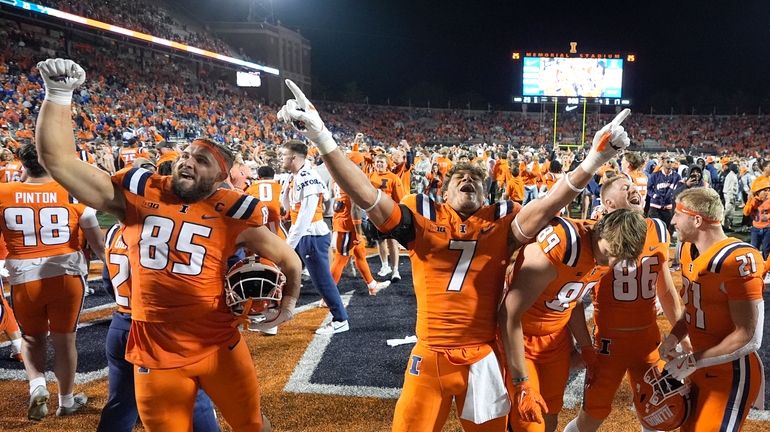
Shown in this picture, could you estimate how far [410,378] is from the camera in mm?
2631

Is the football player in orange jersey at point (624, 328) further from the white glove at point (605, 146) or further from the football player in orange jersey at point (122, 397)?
the football player in orange jersey at point (122, 397)

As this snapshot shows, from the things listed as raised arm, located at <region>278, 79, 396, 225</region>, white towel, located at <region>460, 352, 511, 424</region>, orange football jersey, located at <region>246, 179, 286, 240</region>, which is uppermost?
raised arm, located at <region>278, 79, 396, 225</region>

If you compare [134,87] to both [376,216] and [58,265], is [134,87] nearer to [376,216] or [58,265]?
[58,265]

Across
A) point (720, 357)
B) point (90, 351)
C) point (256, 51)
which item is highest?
point (256, 51)

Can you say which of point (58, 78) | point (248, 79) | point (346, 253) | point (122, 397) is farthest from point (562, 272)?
point (248, 79)

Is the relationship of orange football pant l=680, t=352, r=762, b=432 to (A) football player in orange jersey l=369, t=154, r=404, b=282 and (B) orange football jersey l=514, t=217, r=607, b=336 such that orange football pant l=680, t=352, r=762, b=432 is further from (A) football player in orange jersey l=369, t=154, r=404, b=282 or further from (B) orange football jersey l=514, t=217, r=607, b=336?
(A) football player in orange jersey l=369, t=154, r=404, b=282

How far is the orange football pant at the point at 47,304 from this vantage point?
3.96m

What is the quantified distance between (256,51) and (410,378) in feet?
137

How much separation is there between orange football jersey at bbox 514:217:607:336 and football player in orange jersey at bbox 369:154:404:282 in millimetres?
4681

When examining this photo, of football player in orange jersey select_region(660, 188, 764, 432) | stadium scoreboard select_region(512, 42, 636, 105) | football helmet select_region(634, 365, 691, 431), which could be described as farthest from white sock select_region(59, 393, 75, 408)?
stadium scoreboard select_region(512, 42, 636, 105)

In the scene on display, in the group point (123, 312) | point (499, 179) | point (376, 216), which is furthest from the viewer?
point (499, 179)

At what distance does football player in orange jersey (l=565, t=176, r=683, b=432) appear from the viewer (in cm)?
319

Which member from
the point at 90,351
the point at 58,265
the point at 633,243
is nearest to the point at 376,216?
the point at 633,243

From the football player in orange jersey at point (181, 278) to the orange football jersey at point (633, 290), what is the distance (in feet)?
6.74
